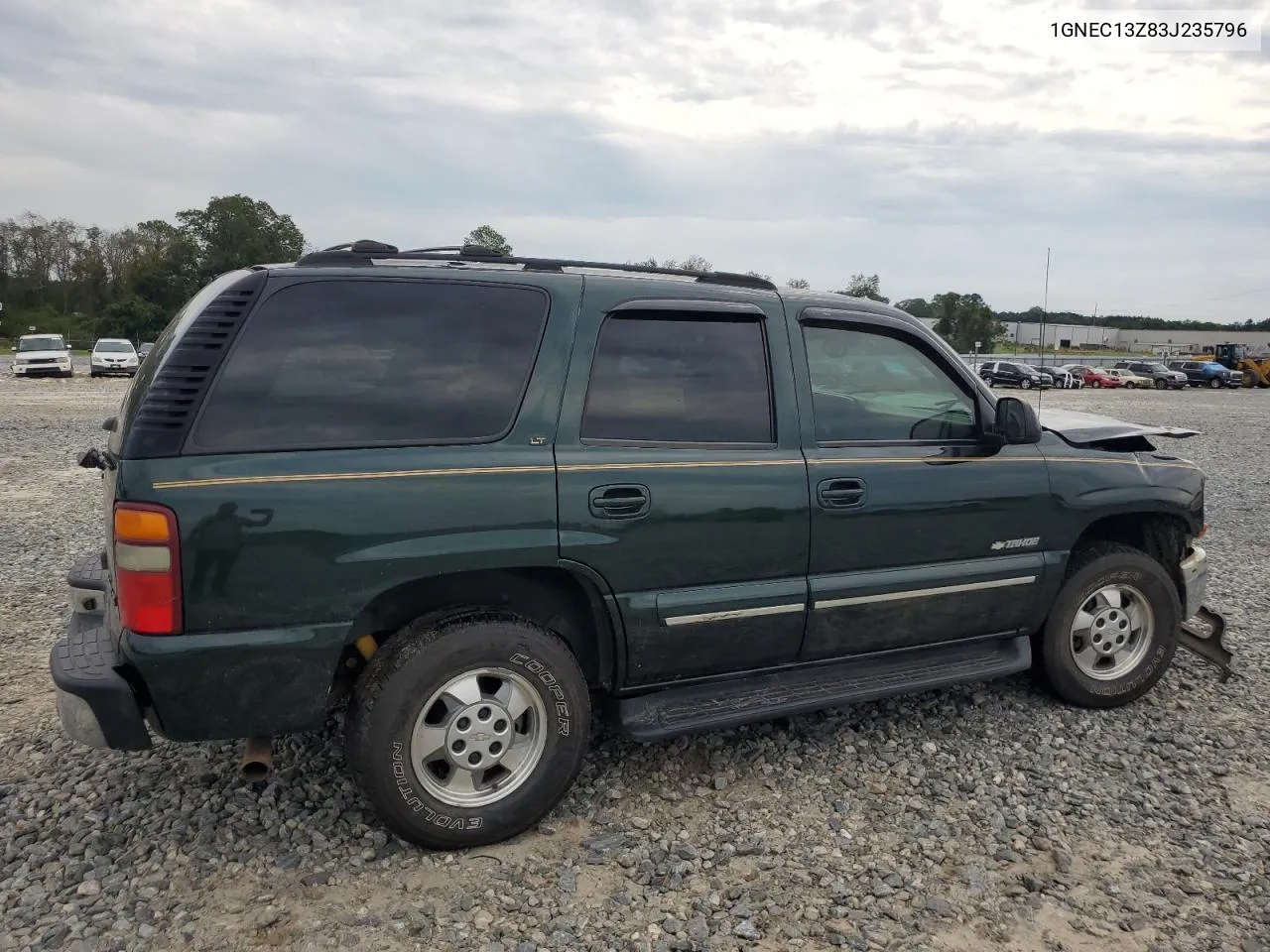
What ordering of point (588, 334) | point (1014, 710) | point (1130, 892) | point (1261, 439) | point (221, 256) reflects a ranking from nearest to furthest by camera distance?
point (1130, 892)
point (588, 334)
point (1014, 710)
point (1261, 439)
point (221, 256)

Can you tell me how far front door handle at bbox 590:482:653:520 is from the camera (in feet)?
10.2

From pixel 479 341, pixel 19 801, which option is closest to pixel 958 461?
pixel 479 341

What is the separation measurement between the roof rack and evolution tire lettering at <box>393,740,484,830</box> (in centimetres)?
162

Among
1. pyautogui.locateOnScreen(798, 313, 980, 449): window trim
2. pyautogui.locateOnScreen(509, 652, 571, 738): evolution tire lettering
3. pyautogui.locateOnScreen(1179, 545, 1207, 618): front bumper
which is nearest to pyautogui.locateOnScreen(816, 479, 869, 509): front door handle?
pyautogui.locateOnScreen(798, 313, 980, 449): window trim

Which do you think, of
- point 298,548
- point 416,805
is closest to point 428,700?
point 416,805

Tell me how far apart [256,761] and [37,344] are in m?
33.2

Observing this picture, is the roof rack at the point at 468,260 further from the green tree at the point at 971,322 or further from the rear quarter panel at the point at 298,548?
the green tree at the point at 971,322

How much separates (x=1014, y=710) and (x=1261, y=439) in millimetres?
17972

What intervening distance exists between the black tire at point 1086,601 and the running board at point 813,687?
0.18m

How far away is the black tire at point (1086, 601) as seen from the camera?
4180 mm

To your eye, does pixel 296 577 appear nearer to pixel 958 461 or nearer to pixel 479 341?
pixel 479 341

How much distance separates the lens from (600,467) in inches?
123

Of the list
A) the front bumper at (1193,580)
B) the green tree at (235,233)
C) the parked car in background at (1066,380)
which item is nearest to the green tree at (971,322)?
the parked car in background at (1066,380)

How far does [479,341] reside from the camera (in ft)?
10.2
